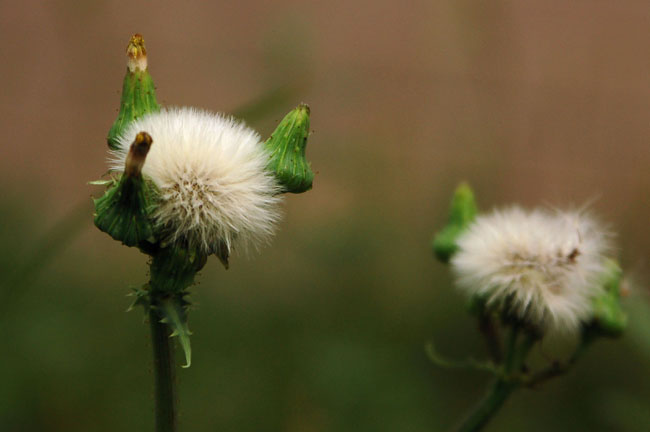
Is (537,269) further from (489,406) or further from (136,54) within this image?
(136,54)

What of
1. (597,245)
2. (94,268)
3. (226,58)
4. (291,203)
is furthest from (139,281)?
(597,245)

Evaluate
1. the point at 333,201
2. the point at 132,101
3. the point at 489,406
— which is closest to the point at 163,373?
the point at 132,101

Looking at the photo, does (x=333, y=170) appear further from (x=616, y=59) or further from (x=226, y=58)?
(x=616, y=59)

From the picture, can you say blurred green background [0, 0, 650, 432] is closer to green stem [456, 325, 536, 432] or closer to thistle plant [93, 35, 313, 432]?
green stem [456, 325, 536, 432]

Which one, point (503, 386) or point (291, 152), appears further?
point (503, 386)

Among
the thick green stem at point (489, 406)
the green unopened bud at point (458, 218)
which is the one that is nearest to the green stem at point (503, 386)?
the thick green stem at point (489, 406)

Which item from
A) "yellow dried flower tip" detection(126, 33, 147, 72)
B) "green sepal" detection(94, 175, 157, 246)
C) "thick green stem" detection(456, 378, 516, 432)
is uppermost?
"yellow dried flower tip" detection(126, 33, 147, 72)

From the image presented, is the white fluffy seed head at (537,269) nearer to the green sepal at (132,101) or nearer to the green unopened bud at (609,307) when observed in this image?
the green unopened bud at (609,307)

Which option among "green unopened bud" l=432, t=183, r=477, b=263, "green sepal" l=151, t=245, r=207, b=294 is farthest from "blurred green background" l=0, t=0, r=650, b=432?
"green sepal" l=151, t=245, r=207, b=294
